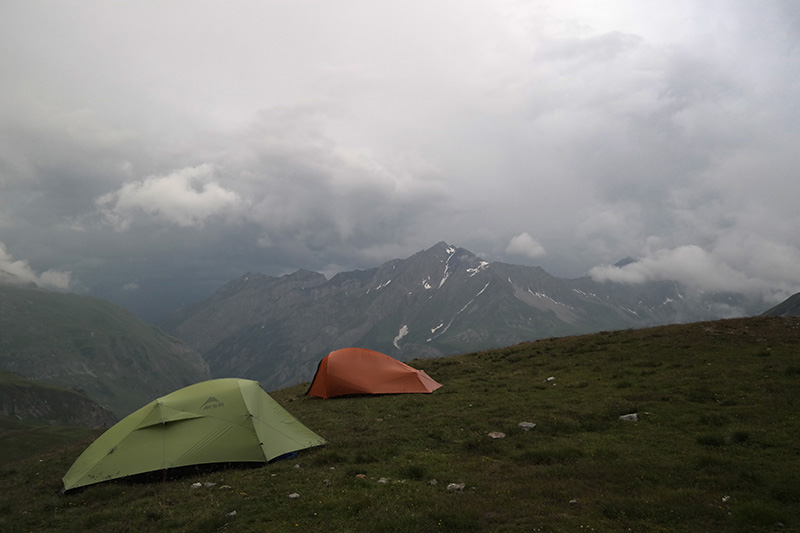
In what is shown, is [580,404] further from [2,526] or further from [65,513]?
[2,526]

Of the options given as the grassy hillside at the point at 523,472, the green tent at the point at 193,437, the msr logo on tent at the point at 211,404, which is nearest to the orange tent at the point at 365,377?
the grassy hillside at the point at 523,472

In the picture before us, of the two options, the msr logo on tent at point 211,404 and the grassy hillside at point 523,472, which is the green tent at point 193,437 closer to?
the msr logo on tent at point 211,404

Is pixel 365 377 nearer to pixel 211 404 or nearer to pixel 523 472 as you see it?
pixel 211 404

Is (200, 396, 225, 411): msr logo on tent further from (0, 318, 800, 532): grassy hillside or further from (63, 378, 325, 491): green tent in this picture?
(0, 318, 800, 532): grassy hillside

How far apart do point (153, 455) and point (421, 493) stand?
974 cm

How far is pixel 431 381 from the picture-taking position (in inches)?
1070

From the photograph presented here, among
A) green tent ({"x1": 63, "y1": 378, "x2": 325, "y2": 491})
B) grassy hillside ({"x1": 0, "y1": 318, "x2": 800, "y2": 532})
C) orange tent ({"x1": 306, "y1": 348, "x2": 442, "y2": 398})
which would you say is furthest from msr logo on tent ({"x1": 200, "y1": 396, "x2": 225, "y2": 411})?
orange tent ({"x1": 306, "y1": 348, "x2": 442, "y2": 398})

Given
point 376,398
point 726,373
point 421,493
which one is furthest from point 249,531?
point 726,373

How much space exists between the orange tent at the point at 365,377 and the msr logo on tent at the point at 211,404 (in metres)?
11.6

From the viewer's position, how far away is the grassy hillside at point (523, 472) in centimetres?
880

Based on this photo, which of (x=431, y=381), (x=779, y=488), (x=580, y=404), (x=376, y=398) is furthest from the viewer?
(x=431, y=381)

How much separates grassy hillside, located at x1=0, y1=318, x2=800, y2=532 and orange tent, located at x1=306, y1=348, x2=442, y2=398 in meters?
3.57

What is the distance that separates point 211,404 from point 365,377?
40.2 ft

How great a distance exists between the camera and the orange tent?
26.2 metres
